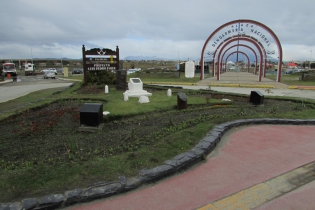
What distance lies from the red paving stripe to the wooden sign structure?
1362 centimetres

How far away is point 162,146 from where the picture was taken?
4.55 m

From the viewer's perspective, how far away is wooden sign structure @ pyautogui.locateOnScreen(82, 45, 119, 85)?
17.1 m

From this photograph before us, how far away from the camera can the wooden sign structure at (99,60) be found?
1714cm

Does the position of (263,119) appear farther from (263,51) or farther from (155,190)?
(263,51)

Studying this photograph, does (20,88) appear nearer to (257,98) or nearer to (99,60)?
(99,60)

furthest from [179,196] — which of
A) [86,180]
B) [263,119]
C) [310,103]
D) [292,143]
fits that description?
[310,103]

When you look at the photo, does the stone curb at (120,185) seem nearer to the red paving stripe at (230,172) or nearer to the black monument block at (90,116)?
the red paving stripe at (230,172)

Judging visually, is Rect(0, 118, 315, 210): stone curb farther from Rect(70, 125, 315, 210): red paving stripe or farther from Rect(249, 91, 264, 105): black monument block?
Rect(249, 91, 264, 105): black monument block

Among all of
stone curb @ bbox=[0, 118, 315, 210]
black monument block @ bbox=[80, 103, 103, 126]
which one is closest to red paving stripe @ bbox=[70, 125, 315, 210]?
stone curb @ bbox=[0, 118, 315, 210]

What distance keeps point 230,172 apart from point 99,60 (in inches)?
607

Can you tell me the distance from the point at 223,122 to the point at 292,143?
1.74 meters

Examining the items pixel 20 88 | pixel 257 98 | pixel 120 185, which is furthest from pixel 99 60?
pixel 120 185

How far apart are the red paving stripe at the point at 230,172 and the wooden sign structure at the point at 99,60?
1362 cm

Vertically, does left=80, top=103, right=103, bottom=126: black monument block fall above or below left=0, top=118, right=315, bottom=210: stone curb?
above
